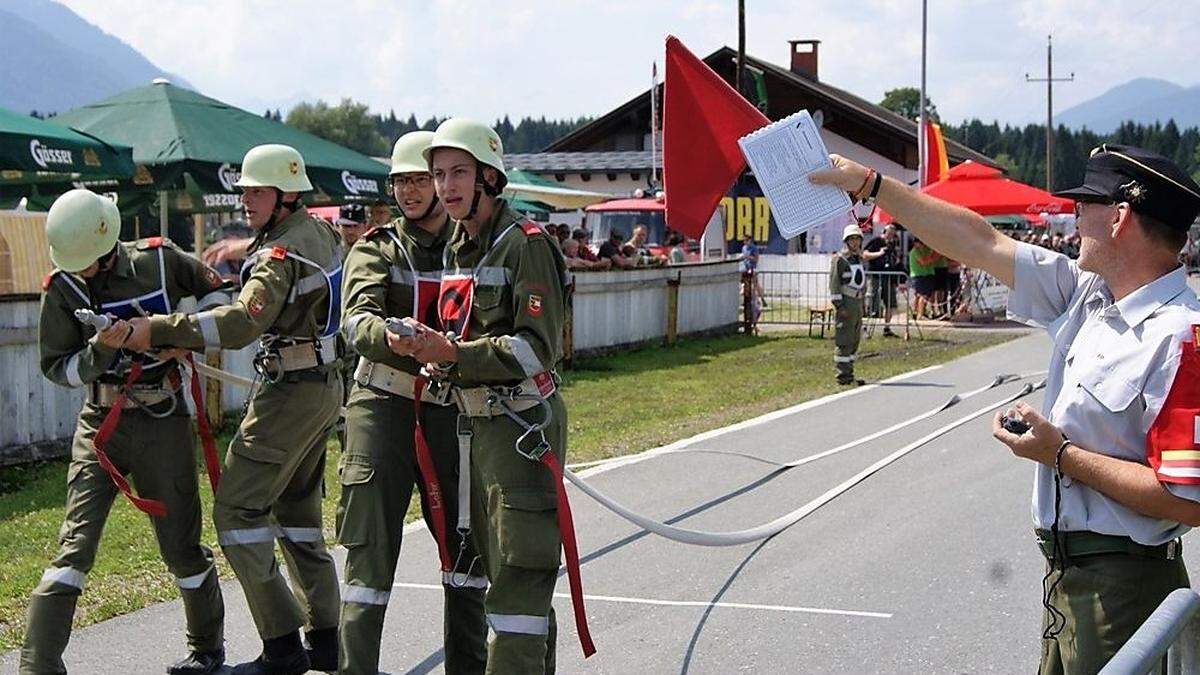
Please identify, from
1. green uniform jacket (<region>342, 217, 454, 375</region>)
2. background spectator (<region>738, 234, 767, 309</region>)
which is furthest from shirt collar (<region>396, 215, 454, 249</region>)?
background spectator (<region>738, 234, 767, 309</region>)

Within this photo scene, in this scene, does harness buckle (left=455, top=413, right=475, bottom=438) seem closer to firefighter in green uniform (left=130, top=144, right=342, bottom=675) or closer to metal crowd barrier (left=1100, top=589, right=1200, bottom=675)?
firefighter in green uniform (left=130, top=144, right=342, bottom=675)

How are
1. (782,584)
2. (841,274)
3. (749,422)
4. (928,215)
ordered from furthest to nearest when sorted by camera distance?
(841,274) < (749,422) < (782,584) < (928,215)

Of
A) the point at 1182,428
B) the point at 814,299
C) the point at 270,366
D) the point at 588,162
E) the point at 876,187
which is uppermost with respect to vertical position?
the point at 588,162

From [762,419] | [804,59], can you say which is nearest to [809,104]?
[804,59]

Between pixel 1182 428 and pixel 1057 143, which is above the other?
pixel 1057 143

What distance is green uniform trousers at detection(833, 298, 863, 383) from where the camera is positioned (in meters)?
16.8

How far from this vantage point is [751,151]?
3.92 metres

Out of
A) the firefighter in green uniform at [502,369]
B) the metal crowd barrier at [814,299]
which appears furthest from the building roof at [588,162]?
the firefighter in green uniform at [502,369]

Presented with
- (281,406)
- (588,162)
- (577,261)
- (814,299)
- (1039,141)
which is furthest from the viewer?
(1039,141)

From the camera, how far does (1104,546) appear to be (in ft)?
11.1

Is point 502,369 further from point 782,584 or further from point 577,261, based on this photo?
point 577,261

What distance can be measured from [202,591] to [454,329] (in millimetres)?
1886

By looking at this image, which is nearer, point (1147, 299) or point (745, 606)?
point (1147, 299)

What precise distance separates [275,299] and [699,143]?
2.15m
